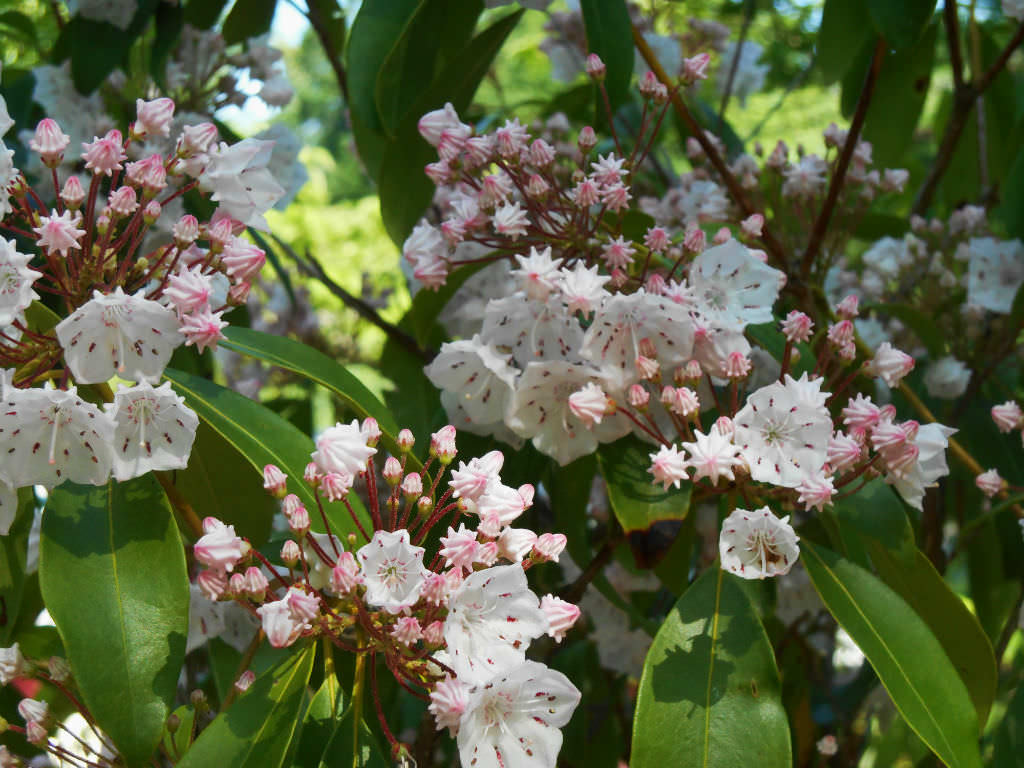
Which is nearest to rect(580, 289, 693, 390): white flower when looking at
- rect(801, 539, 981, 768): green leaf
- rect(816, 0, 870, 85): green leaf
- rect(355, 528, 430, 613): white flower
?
rect(801, 539, 981, 768): green leaf

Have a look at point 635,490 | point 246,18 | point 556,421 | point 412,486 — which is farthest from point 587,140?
point 246,18

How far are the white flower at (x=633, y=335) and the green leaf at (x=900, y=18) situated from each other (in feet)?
2.34

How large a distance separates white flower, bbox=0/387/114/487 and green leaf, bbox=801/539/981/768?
927 mm

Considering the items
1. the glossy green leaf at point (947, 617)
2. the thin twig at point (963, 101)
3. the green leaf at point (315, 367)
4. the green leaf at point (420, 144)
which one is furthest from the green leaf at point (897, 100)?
the green leaf at point (315, 367)

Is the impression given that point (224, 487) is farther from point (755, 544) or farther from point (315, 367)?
point (755, 544)

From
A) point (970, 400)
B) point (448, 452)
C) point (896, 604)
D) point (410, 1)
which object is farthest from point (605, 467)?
point (970, 400)

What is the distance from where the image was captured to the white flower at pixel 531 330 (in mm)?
1479

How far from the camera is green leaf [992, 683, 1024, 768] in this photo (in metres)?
1.46

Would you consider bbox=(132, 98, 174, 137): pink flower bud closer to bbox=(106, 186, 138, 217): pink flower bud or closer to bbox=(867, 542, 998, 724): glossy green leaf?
Result: bbox=(106, 186, 138, 217): pink flower bud

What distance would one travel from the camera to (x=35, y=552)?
155cm

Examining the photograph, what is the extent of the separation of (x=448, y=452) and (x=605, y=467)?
0.30 metres

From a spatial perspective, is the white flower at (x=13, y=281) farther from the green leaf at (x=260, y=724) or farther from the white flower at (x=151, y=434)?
the green leaf at (x=260, y=724)

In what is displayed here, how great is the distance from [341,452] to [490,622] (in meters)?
0.26

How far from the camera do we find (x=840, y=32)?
210cm
